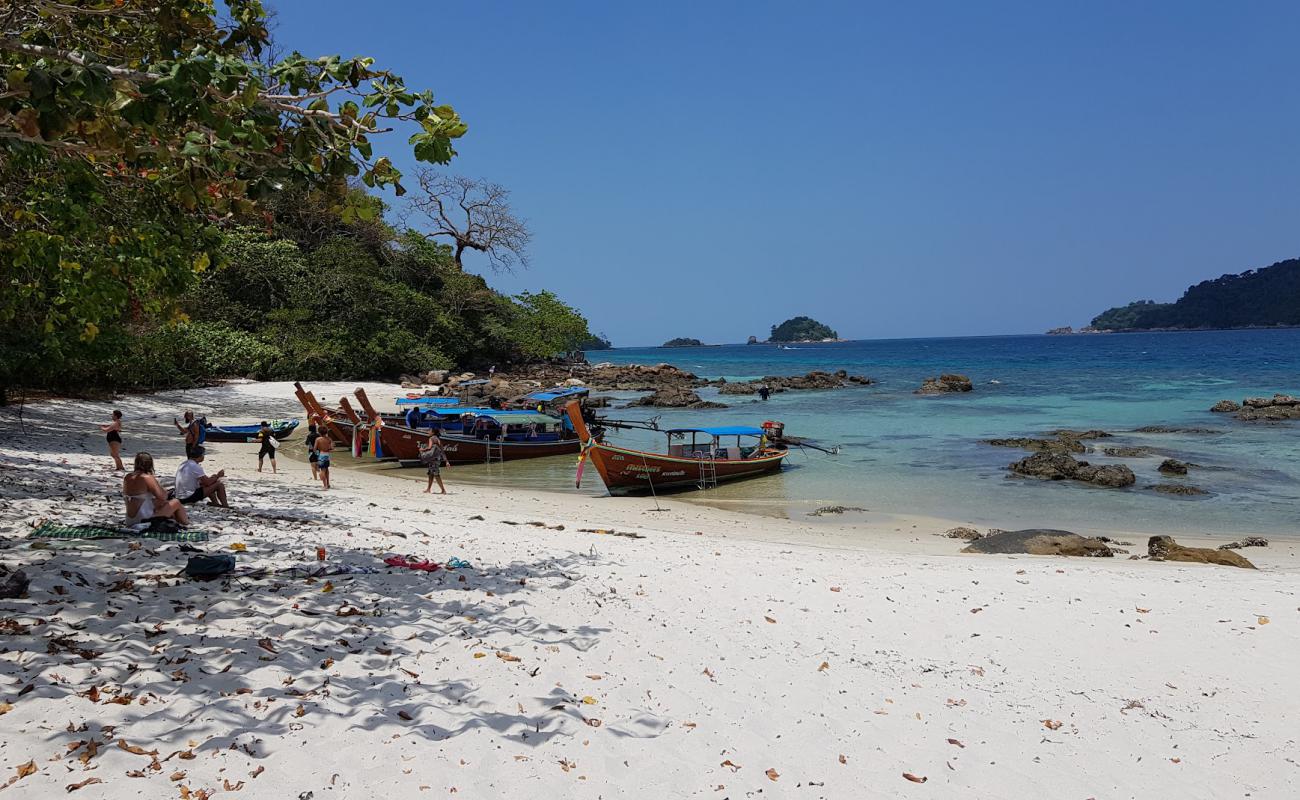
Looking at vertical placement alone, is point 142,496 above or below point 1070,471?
above

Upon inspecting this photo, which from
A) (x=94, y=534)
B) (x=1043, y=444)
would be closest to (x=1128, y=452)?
(x=1043, y=444)

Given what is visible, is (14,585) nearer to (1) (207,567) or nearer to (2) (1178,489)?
(1) (207,567)

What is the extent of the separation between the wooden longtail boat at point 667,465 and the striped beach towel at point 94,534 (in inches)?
418

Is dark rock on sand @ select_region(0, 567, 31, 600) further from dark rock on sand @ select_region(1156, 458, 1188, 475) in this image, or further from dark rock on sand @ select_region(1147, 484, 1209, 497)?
dark rock on sand @ select_region(1156, 458, 1188, 475)

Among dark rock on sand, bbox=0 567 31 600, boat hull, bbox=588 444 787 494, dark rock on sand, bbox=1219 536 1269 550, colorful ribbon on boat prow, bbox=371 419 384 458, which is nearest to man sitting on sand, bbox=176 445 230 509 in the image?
dark rock on sand, bbox=0 567 31 600

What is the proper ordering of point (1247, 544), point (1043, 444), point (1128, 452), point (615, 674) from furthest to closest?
point (1043, 444) < point (1128, 452) < point (1247, 544) < point (615, 674)

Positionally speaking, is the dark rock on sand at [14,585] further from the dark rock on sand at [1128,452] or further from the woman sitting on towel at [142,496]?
the dark rock on sand at [1128,452]

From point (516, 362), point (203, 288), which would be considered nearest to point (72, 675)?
point (203, 288)

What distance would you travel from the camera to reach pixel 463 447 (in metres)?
24.2

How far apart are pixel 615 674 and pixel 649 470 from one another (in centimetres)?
1375

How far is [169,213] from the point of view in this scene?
9.00 meters

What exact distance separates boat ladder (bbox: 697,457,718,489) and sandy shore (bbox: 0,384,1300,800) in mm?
10966

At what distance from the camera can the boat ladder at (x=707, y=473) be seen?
2100 centimetres

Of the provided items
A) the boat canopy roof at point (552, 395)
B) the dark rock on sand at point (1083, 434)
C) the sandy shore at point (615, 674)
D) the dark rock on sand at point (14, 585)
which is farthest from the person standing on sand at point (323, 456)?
the dark rock on sand at point (1083, 434)
